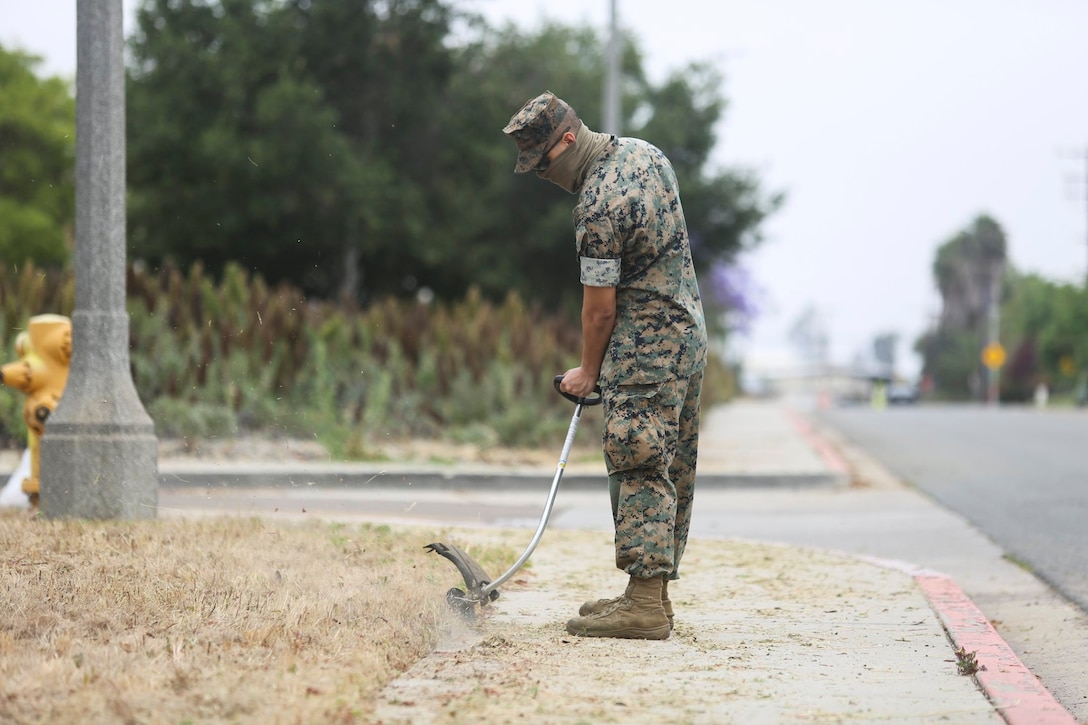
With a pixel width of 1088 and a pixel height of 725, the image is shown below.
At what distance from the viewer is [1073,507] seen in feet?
33.4

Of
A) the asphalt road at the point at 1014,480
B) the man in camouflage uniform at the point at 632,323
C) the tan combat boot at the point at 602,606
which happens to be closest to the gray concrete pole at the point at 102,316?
the tan combat boot at the point at 602,606

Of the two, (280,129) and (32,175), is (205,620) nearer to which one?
(280,129)

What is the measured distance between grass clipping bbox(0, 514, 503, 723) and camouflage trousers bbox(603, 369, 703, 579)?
736 millimetres

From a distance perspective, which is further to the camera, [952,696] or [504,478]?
[504,478]

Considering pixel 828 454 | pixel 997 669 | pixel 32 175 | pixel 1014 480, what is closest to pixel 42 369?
pixel 997 669

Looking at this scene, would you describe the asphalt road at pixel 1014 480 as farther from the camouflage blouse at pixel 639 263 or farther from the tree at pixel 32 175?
the tree at pixel 32 175

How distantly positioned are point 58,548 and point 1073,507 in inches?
299

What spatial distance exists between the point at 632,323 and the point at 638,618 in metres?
1.04

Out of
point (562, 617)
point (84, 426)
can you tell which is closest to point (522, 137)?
point (562, 617)

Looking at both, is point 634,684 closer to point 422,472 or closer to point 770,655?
point 770,655

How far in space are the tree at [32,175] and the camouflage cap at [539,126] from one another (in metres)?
43.2

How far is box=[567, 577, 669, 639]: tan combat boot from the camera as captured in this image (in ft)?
15.6

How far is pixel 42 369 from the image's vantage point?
7785 mm

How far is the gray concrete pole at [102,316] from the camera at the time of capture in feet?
22.0
